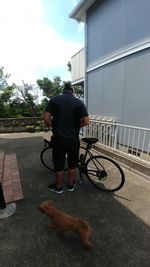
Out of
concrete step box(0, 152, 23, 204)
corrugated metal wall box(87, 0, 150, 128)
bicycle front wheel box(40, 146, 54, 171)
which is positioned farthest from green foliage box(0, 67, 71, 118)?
bicycle front wheel box(40, 146, 54, 171)

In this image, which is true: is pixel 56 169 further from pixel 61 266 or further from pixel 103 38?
pixel 103 38

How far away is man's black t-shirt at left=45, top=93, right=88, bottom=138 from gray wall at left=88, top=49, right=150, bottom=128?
95.1 inches

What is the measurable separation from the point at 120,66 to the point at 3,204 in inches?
→ 181

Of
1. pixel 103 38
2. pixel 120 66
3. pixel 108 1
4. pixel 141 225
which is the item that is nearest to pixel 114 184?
pixel 141 225

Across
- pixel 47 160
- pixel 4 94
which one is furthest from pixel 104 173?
pixel 4 94

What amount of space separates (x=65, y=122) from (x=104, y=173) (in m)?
1.11

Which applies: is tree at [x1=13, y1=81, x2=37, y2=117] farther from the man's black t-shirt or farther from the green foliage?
the man's black t-shirt

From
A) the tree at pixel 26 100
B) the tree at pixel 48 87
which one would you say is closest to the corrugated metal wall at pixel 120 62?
the tree at pixel 26 100

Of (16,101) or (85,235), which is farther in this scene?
(16,101)

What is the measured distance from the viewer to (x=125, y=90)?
4.88 metres

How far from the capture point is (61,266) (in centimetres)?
153

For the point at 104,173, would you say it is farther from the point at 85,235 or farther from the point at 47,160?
the point at 47,160

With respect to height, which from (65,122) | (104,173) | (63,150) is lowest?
(104,173)

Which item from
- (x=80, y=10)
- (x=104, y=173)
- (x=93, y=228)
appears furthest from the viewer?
(x=80, y=10)
